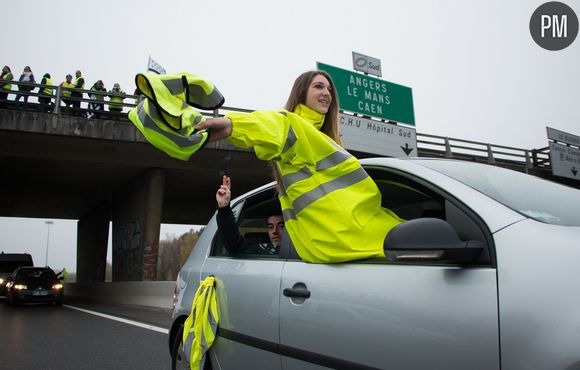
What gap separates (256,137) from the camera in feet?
7.37

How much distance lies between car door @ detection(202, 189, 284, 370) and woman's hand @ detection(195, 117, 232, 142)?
0.83 meters

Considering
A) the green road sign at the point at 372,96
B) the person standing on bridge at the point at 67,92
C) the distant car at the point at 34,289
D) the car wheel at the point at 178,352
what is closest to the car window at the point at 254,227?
the car wheel at the point at 178,352

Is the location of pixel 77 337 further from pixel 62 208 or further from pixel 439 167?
pixel 62 208

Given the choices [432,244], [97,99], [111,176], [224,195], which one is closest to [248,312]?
[224,195]

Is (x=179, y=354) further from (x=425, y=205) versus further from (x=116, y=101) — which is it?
(x=116, y=101)

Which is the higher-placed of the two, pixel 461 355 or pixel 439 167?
pixel 439 167

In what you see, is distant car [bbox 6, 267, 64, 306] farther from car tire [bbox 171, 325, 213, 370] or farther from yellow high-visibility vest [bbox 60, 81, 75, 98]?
car tire [bbox 171, 325, 213, 370]

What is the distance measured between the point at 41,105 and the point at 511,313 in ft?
54.3

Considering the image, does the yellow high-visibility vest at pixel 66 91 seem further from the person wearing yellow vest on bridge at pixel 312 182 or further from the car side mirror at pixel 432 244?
the car side mirror at pixel 432 244

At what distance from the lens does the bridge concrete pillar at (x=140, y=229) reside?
1825 cm

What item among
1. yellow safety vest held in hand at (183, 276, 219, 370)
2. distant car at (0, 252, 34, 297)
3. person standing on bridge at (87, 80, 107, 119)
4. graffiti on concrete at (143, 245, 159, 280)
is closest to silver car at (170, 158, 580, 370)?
yellow safety vest held in hand at (183, 276, 219, 370)

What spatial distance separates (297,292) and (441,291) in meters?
0.80

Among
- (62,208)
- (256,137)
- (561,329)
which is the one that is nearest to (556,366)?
(561,329)

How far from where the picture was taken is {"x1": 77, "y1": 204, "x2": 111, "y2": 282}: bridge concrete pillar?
89.8 feet
